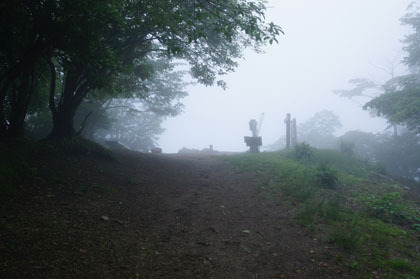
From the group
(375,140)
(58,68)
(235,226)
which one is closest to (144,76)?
(58,68)

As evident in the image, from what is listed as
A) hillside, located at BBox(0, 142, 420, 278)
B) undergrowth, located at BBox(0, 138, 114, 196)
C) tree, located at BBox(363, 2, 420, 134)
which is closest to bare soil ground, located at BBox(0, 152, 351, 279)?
hillside, located at BBox(0, 142, 420, 278)

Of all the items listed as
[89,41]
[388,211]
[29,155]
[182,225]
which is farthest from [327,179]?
[29,155]

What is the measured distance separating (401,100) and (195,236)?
1715cm

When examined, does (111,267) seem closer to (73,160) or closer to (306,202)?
(306,202)

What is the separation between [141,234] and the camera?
4.40 metres

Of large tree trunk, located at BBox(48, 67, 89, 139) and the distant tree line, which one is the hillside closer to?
large tree trunk, located at BBox(48, 67, 89, 139)

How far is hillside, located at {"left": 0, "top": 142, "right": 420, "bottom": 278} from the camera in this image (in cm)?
345

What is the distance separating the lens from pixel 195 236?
468 cm

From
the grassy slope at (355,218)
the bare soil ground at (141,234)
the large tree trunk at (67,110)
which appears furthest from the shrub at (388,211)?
the large tree trunk at (67,110)

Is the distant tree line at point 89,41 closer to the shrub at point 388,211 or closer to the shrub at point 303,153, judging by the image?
the shrub at point 388,211

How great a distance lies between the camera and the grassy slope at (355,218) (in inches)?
152

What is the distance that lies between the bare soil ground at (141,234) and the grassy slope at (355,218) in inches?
12.6

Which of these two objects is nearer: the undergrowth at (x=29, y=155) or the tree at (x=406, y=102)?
the undergrowth at (x=29, y=155)

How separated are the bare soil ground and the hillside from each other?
19mm
